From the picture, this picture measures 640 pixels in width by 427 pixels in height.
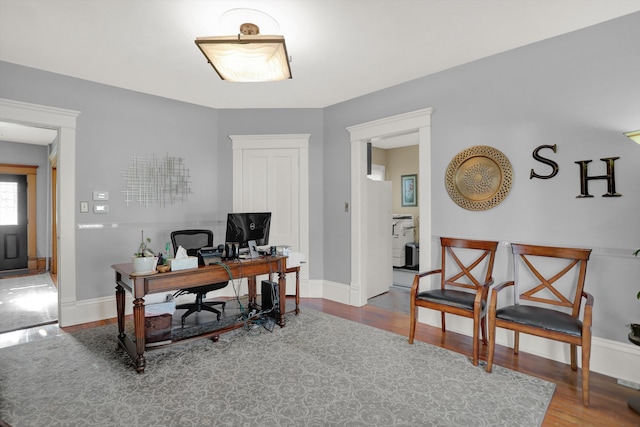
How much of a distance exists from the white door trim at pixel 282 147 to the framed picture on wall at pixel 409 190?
11.6 feet

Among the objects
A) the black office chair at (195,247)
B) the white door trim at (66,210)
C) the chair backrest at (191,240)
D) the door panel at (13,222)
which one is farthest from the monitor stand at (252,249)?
the door panel at (13,222)

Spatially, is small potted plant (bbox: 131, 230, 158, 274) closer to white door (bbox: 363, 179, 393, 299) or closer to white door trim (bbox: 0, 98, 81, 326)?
white door trim (bbox: 0, 98, 81, 326)

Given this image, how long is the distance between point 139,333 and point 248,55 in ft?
7.34

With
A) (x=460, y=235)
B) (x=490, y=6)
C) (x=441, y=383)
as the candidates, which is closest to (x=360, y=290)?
(x=460, y=235)

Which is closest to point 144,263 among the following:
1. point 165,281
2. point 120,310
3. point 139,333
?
point 165,281

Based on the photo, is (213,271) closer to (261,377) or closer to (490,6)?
(261,377)

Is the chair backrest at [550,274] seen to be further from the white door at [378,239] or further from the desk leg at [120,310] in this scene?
the desk leg at [120,310]

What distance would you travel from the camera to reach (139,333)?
2467mm

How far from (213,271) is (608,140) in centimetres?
330

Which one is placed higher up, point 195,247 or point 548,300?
point 195,247

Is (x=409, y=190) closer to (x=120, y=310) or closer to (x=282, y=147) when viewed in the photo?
(x=282, y=147)

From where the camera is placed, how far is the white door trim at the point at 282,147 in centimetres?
448

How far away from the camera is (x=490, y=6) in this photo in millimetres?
2279

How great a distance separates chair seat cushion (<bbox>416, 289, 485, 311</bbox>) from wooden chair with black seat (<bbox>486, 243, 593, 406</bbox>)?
0.20 meters
